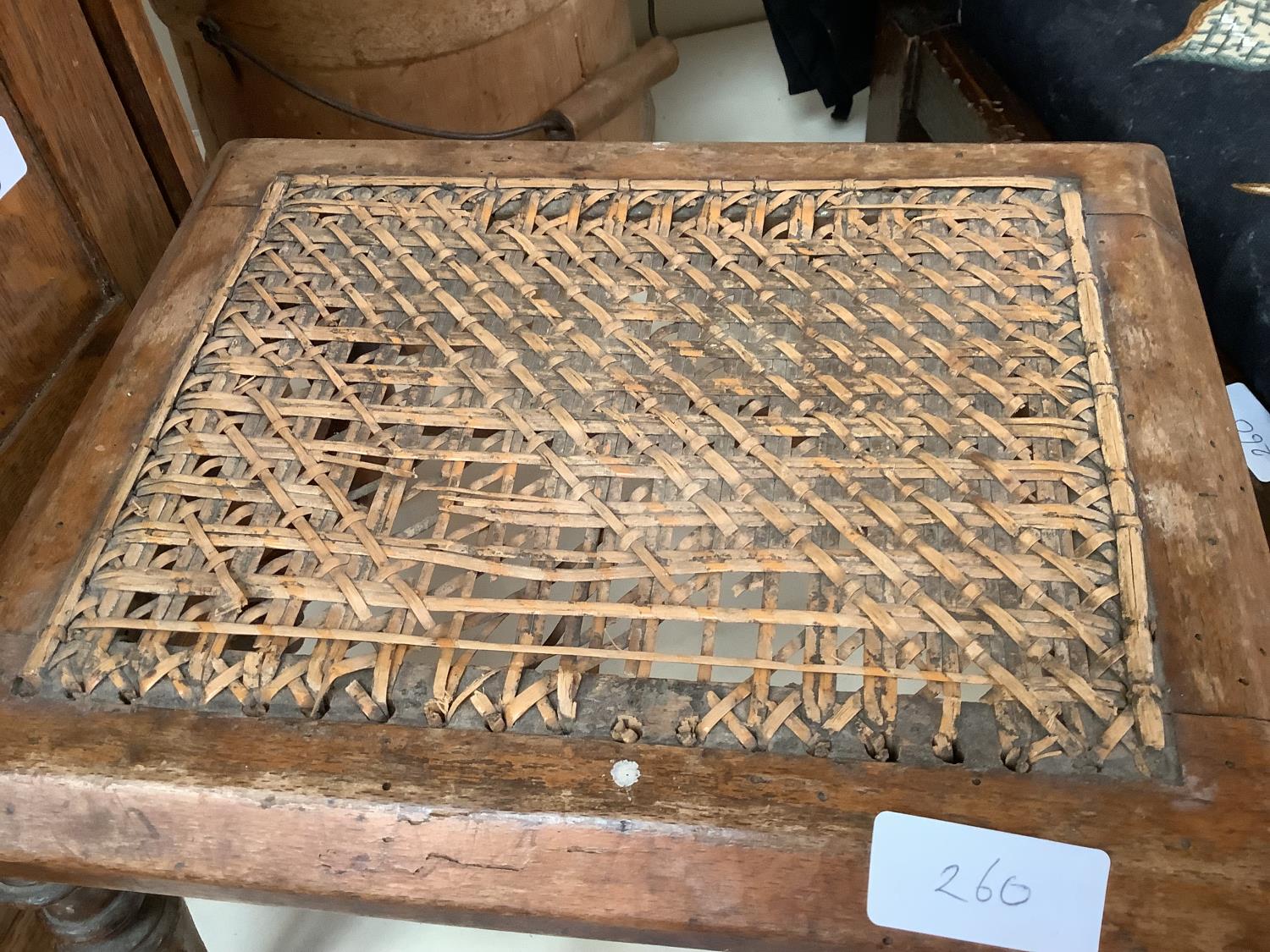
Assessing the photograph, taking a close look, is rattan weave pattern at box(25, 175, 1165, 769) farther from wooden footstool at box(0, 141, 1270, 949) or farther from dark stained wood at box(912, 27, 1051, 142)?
dark stained wood at box(912, 27, 1051, 142)

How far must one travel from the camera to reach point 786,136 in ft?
4.68

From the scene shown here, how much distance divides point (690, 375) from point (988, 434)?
5.9 inches

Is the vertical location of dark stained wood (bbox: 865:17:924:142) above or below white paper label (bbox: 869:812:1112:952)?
above

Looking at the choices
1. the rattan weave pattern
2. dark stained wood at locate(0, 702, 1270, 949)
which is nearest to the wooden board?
the rattan weave pattern

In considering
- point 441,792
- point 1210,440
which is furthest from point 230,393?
point 1210,440

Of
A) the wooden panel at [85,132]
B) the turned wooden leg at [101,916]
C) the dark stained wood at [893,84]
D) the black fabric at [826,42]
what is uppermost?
the black fabric at [826,42]

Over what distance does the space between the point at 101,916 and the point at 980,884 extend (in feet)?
1.37

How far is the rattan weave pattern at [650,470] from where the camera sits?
458 millimetres

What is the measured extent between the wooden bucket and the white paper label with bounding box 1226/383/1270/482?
1.94 feet

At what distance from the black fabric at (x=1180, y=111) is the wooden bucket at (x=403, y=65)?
351 mm

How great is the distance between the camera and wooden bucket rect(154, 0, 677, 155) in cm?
90

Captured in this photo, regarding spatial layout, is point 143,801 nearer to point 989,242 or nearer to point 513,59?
point 989,242

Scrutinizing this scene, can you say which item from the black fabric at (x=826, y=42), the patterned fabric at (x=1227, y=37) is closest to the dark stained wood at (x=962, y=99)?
the patterned fabric at (x=1227, y=37)

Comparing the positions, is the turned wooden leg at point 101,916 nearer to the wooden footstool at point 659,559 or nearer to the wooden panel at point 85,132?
the wooden footstool at point 659,559
